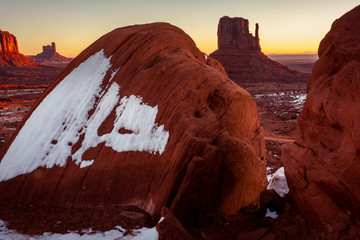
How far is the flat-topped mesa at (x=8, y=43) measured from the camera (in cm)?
10106

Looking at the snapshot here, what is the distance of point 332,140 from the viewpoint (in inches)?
172

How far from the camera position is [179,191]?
5711 mm

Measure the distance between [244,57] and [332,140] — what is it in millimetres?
81622

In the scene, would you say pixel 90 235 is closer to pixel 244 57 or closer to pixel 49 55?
pixel 244 57

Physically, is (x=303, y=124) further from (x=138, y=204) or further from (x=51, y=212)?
(x=51, y=212)

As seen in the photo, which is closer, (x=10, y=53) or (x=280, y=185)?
(x=280, y=185)

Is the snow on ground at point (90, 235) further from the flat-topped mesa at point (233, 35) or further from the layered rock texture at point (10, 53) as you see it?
the layered rock texture at point (10, 53)

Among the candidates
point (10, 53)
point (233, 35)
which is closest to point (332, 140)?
point (233, 35)

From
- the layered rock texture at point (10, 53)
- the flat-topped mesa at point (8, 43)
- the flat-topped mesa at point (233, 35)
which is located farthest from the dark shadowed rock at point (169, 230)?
the flat-topped mesa at point (8, 43)

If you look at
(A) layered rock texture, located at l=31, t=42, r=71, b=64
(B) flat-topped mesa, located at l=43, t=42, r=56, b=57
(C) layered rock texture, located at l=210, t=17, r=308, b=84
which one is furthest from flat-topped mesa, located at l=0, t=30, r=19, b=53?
(C) layered rock texture, located at l=210, t=17, r=308, b=84

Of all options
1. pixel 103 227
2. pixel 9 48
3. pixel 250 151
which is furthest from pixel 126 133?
pixel 9 48

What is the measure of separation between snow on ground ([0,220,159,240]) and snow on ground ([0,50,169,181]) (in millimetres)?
1831

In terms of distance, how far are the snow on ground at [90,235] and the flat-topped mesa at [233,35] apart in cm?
8853

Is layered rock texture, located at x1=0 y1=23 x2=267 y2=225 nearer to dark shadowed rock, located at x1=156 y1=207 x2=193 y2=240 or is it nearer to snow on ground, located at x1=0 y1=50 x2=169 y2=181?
snow on ground, located at x1=0 y1=50 x2=169 y2=181
